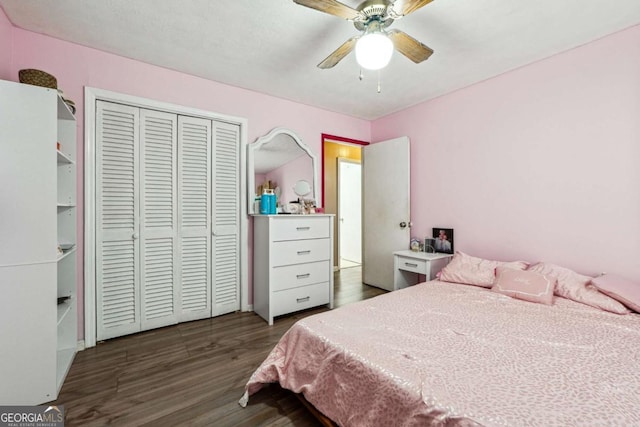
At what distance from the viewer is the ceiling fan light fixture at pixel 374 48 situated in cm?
148

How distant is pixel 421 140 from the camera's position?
3387mm

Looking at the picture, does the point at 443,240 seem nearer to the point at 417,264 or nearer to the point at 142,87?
the point at 417,264

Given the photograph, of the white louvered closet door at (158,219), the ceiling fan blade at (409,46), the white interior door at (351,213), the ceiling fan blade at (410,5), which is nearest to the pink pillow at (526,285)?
the ceiling fan blade at (409,46)

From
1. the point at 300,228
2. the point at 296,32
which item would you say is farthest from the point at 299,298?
the point at 296,32

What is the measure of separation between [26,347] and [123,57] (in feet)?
7.52

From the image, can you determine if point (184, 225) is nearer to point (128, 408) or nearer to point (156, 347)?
point (156, 347)

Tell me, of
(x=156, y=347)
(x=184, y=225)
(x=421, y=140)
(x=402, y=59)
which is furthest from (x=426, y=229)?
(x=156, y=347)

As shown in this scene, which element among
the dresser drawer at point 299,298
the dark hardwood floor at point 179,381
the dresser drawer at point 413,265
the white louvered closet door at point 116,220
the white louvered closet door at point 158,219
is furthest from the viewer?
the dresser drawer at point 413,265

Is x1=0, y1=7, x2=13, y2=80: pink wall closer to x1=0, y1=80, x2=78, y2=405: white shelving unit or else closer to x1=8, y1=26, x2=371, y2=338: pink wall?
x1=8, y1=26, x2=371, y2=338: pink wall

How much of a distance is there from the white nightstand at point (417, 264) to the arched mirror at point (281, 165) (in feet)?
4.15

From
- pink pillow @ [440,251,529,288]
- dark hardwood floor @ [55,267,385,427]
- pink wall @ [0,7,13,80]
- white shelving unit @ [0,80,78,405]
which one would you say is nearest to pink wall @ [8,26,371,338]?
pink wall @ [0,7,13,80]

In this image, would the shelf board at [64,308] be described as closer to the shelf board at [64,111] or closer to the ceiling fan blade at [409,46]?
the shelf board at [64,111]

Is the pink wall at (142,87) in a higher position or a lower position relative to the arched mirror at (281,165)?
higher

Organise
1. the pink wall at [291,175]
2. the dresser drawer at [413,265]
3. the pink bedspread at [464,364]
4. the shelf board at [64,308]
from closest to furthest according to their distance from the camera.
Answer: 1. the pink bedspread at [464,364]
2. the shelf board at [64,308]
3. the dresser drawer at [413,265]
4. the pink wall at [291,175]
